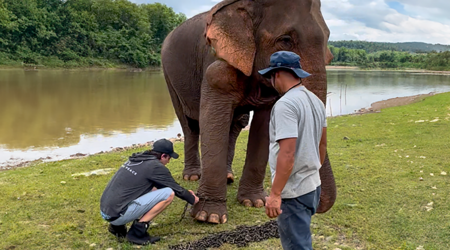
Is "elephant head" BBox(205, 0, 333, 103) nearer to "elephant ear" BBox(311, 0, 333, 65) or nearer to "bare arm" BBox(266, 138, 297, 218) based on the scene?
"elephant ear" BBox(311, 0, 333, 65)

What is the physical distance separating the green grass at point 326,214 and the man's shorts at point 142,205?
26cm

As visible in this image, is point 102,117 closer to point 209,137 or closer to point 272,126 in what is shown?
point 209,137

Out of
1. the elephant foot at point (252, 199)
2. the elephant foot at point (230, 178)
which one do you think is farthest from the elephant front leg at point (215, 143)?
the elephant foot at point (230, 178)

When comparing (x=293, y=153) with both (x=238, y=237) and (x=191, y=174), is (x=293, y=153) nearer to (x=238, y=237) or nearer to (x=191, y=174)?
(x=238, y=237)

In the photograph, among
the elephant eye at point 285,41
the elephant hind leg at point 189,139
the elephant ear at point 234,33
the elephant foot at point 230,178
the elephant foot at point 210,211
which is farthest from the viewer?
the elephant hind leg at point 189,139

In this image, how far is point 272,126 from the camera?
2.73 meters

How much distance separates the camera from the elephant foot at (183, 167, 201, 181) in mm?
6785

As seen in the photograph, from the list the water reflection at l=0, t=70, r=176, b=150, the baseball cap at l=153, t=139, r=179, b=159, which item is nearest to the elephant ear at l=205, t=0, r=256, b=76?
the baseball cap at l=153, t=139, r=179, b=159

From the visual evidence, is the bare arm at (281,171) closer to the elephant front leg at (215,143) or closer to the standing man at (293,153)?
the standing man at (293,153)

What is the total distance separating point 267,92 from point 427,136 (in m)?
6.62

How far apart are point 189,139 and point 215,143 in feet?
7.21

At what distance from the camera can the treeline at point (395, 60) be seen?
9318 cm

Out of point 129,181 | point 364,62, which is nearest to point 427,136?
point 129,181

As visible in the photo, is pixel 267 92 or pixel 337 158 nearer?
pixel 267 92
